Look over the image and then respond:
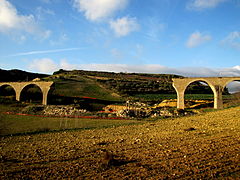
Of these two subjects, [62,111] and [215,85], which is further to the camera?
[215,85]

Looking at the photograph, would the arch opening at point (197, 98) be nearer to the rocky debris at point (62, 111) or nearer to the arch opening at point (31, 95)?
the rocky debris at point (62, 111)

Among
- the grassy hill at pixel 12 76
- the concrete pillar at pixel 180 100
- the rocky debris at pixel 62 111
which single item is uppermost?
the grassy hill at pixel 12 76

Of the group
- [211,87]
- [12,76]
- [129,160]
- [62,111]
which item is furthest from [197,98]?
[12,76]

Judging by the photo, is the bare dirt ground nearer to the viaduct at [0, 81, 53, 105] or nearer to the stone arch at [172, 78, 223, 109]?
the stone arch at [172, 78, 223, 109]

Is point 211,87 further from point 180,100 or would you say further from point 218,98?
point 180,100

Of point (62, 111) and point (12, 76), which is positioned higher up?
point (12, 76)

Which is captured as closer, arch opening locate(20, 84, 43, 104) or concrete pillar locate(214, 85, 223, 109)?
concrete pillar locate(214, 85, 223, 109)

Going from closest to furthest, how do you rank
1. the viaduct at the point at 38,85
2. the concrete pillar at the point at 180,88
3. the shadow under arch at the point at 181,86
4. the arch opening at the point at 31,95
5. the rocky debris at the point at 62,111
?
the rocky debris at the point at 62,111 → the shadow under arch at the point at 181,86 → the concrete pillar at the point at 180,88 → the viaduct at the point at 38,85 → the arch opening at the point at 31,95

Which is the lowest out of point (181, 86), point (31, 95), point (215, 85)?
point (31, 95)

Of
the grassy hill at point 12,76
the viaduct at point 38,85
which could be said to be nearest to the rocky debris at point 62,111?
the viaduct at point 38,85

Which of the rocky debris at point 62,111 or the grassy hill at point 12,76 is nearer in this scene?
the rocky debris at point 62,111

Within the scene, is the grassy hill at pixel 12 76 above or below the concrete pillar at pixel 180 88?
above

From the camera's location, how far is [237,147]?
630cm

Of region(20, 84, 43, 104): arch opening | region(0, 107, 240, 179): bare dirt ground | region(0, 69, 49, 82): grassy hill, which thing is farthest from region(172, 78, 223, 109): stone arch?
region(0, 69, 49, 82): grassy hill
